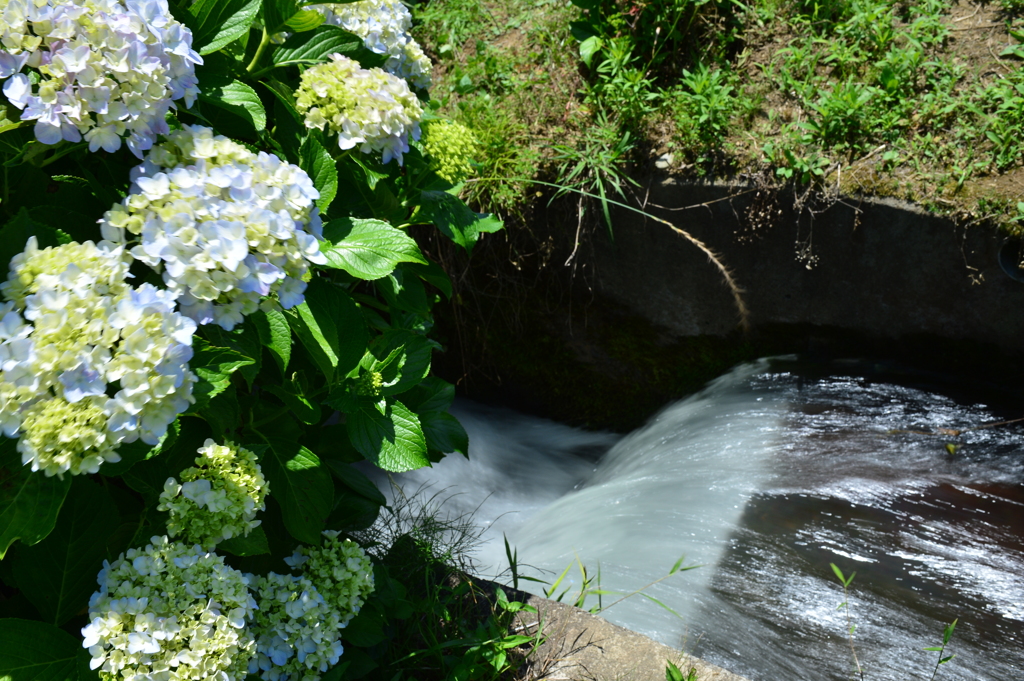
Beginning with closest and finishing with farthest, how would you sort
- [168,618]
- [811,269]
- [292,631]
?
1. [168,618]
2. [292,631]
3. [811,269]

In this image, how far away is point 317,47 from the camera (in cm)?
150

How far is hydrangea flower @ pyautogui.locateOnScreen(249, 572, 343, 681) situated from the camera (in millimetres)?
1268

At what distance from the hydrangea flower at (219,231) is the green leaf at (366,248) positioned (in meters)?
0.20

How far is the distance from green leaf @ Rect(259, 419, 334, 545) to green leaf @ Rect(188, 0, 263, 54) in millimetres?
721

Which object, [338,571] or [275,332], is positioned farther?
[338,571]

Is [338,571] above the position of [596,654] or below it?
above

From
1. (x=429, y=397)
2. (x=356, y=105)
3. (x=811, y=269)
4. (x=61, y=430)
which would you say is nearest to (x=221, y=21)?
(x=356, y=105)

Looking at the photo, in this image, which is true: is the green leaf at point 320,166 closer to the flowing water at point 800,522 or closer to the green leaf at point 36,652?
the green leaf at point 36,652

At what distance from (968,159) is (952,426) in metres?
1.03

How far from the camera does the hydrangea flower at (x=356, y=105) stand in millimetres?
1301

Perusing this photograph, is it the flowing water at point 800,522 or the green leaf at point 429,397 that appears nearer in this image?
the green leaf at point 429,397

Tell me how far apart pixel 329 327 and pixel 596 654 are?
104 centimetres

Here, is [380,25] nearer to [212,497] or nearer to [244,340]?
Answer: [244,340]

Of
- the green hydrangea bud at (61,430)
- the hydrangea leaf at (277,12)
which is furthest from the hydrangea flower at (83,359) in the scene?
the hydrangea leaf at (277,12)
